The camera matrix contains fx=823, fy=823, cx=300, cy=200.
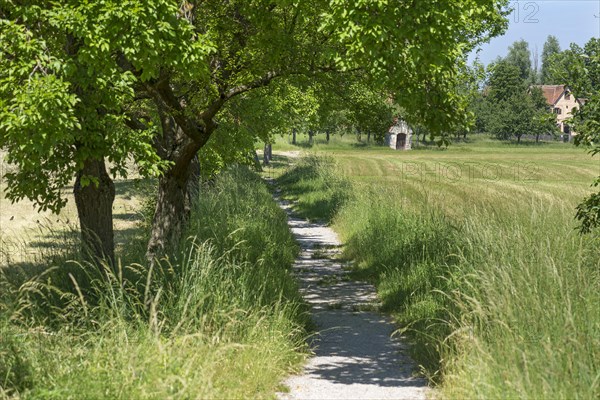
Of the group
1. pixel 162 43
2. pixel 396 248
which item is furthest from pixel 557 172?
pixel 162 43

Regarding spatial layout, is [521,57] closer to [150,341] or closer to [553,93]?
[553,93]

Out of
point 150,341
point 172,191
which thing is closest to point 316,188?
point 172,191

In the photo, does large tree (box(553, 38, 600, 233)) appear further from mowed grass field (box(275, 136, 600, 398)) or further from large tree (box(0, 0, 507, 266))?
large tree (box(0, 0, 507, 266))

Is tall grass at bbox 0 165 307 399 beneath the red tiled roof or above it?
beneath

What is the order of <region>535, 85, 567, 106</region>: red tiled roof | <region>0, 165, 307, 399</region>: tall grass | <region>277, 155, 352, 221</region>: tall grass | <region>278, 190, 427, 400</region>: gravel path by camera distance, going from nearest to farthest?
<region>0, 165, 307, 399</region>: tall grass → <region>278, 190, 427, 400</region>: gravel path → <region>277, 155, 352, 221</region>: tall grass → <region>535, 85, 567, 106</region>: red tiled roof

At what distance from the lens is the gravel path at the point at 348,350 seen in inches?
320

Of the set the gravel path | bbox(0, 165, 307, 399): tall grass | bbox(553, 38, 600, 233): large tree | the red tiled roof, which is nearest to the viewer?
bbox(0, 165, 307, 399): tall grass

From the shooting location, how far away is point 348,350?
10102 mm

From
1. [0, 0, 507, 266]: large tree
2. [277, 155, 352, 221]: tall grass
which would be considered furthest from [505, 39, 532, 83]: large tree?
[0, 0, 507, 266]: large tree

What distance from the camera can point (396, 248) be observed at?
15297mm

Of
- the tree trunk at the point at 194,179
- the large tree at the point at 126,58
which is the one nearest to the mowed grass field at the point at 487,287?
the large tree at the point at 126,58

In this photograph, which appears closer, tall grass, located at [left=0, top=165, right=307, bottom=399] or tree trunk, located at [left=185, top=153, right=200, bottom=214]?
tall grass, located at [left=0, top=165, right=307, bottom=399]

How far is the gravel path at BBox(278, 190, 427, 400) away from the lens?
813 centimetres

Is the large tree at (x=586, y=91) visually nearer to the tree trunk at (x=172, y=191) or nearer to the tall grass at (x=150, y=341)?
the tall grass at (x=150, y=341)
